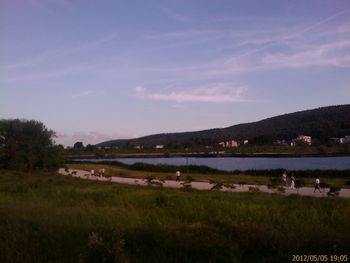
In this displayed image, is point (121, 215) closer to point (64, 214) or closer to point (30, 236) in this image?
point (64, 214)

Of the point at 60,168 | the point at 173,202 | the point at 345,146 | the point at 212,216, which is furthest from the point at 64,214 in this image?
the point at 345,146

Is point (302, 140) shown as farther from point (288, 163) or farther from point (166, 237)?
point (166, 237)

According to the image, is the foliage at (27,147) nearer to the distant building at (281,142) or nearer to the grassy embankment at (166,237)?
the grassy embankment at (166,237)

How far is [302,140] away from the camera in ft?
535

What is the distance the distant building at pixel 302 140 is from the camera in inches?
6319

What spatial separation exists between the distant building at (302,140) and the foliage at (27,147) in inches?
4053

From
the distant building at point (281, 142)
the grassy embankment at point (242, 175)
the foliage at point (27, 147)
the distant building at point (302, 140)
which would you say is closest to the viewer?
the grassy embankment at point (242, 175)

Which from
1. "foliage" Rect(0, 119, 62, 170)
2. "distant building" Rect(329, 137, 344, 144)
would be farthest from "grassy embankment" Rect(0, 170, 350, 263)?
"distant building" Rect(329, 137, 344, 144)

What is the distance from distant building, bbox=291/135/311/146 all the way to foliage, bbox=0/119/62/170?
338 feet

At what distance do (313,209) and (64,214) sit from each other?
6307 mm

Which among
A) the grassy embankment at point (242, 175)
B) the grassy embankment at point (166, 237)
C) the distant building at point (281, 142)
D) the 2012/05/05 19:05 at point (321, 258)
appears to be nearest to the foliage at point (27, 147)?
the grassy embankment at point (242, 175)

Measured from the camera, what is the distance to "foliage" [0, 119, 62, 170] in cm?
6956

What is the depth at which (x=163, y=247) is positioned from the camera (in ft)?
28.4

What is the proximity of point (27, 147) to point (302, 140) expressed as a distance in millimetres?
110268
